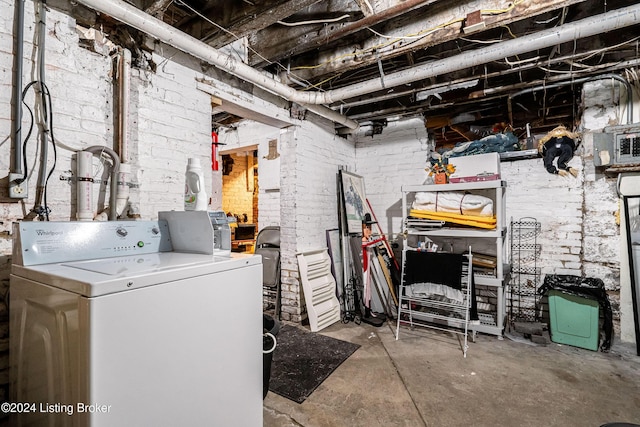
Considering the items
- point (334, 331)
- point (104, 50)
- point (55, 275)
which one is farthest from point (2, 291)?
point (334, 331)

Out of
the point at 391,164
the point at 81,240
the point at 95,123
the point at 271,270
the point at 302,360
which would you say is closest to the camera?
the point at 81,240

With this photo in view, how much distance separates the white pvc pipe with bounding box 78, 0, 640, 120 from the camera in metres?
1.69

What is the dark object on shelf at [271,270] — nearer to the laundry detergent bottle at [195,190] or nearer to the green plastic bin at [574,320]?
the laundry detergent bottle at [195,190]

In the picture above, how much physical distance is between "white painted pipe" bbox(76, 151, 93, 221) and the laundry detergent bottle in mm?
548

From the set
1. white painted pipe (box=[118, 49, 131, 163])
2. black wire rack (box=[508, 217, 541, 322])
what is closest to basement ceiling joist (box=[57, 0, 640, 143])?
white painted pipe (box=[118, 49, 131, 163])

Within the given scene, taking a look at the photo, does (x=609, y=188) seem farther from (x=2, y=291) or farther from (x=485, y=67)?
(x=2, y=291)

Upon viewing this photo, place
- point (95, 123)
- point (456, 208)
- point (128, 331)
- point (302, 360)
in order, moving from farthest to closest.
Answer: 1. point (456, 208)
2. point (302, 360)
3. point (95, 123)
4. point (128, 331)

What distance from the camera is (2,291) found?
4.84ft

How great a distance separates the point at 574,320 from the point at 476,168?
1.68 m

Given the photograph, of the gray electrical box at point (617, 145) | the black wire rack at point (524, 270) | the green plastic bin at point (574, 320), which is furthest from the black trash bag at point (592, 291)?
the gray electrical box at point (617, 145)

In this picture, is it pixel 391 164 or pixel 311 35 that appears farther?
pixel 391 164

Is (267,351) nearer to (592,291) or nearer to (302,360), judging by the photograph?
(302,360)

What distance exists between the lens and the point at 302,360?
2570 millimetres

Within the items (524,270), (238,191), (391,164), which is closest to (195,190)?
(391,164)
